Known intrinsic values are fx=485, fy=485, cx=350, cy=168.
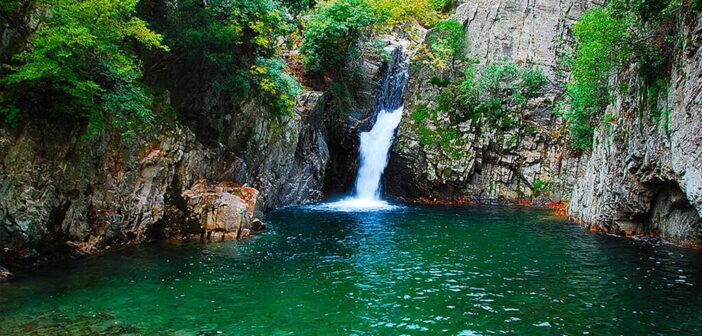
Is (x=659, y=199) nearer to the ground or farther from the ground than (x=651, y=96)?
nearer to the ground

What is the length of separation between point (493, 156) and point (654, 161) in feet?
60.0

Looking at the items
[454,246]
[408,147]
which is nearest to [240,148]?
[454,246]

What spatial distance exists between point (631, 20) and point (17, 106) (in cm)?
2393

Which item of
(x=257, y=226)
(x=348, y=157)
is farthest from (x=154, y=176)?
(x=348, y=157)

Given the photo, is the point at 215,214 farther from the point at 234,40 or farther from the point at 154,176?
the point at 234,40

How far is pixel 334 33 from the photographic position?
110 feet

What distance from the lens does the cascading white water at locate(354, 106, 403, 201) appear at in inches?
1494

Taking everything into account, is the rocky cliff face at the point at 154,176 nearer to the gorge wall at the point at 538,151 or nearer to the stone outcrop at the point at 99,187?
the stone outcrop at the point at 99,187

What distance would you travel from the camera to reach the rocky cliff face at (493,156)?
124ft

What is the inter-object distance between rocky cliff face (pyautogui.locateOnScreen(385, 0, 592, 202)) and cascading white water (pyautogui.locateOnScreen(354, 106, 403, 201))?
0.92 metres

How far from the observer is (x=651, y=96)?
20891 mm

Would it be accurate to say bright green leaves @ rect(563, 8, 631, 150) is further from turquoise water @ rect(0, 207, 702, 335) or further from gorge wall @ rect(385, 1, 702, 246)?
turquoise water @ rect(0, 207, 702, 335)

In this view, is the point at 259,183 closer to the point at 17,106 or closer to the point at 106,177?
the point at 106,177

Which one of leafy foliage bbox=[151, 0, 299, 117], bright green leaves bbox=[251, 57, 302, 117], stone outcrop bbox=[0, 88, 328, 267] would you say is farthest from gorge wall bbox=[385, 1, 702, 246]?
stone outcrop bbox=[0, 88, 328, 267]
